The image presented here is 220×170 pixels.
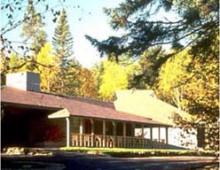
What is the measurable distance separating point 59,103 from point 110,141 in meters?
4.76

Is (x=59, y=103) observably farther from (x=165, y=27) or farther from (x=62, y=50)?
(x=62, y=50)

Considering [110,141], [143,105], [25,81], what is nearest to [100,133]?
[110,141]

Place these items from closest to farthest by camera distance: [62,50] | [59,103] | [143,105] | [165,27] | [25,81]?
[165,27]
[59,103]
[25,81]
[143,105]
[62,50]

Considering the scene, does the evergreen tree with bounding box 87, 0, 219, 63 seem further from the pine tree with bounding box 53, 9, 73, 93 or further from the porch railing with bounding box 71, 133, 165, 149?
the pine tree with bounding box 53, 9, 73, 93

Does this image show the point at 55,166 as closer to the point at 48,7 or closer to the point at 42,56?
the point at 48,7

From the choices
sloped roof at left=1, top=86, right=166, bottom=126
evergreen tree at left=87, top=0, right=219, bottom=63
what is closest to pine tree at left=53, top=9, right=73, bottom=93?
sloped roof at left=1, top=86, right=166, bottom=126

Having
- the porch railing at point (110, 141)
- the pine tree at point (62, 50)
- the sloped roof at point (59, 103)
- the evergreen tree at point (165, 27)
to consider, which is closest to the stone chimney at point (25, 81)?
the sloped roof at point (59, 103)

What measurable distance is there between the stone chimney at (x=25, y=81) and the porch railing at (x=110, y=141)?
17.7ft

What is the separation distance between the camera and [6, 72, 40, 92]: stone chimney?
34344 millimetres

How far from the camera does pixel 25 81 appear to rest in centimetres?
3438

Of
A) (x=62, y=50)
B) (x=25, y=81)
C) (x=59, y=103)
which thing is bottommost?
(x=59, y=103)

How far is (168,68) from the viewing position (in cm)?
1366

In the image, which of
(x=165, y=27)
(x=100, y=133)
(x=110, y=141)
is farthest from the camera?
(x=100, y=133)

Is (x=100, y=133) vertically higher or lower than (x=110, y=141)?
higher
